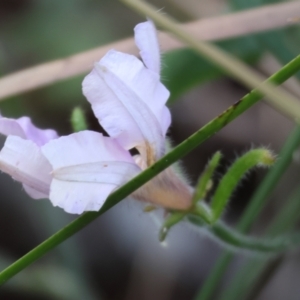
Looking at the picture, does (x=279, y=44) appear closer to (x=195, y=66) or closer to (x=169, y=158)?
(x=195, y=66)

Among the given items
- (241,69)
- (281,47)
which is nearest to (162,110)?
(241,69)

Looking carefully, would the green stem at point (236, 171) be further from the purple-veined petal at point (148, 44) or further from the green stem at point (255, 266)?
the green stem at point (255, 266)

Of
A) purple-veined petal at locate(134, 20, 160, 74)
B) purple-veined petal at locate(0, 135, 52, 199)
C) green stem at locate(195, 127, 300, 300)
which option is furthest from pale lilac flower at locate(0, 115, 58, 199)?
green stem at locate(195, 127, 300, 300)

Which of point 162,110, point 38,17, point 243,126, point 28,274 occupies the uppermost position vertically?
point 38,17

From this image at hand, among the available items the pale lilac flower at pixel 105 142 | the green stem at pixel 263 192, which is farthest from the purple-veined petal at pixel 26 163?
the green stem at pixel 263 192

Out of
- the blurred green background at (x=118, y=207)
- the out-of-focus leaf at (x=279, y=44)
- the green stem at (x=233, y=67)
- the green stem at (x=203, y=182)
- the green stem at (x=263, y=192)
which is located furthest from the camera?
the blurred green background at (x=118, y=207)

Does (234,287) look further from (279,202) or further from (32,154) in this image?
(32,154)
